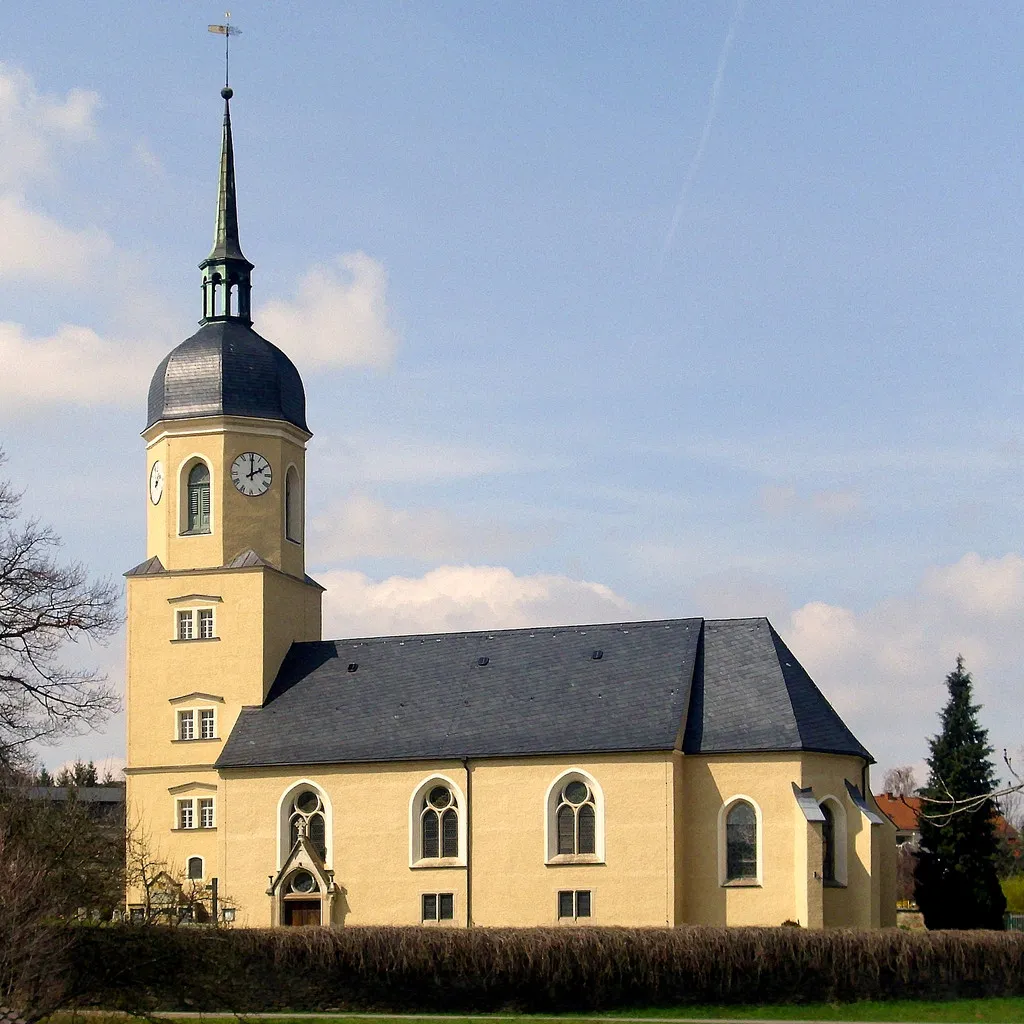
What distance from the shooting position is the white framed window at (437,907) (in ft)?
168

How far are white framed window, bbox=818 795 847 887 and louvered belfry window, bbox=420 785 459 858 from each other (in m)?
10.8

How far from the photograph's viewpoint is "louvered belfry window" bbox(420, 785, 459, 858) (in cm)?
5172

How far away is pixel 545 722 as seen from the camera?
5228 centimetres

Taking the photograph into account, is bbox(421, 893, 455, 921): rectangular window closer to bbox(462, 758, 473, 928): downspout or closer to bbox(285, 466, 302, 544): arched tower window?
bbox(462, 758, 473, 928): downspout

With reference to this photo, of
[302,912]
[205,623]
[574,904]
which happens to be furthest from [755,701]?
[205,623]

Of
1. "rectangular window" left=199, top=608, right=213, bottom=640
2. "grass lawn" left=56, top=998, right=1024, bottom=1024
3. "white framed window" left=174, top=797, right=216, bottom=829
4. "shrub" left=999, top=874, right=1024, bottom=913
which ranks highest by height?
"rectangular window" left=199, top=608, right=213, bottom=640

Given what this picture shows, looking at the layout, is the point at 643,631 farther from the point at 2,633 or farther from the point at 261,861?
the point at 2,633

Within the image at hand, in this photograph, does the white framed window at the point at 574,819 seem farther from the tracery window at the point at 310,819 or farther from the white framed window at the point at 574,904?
the tracery window at the point at 310,819

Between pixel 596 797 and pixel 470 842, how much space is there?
402 centimetres

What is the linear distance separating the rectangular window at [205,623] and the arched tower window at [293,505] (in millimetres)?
3794

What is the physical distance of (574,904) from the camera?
165ft

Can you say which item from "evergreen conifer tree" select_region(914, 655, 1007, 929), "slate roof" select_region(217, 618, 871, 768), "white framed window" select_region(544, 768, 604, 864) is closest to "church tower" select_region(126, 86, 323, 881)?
"slate roof" select_region(217, 618, 871, 768)

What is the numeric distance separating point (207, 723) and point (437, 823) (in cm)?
869

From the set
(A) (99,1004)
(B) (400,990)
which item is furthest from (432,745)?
(A) (99,1004)
